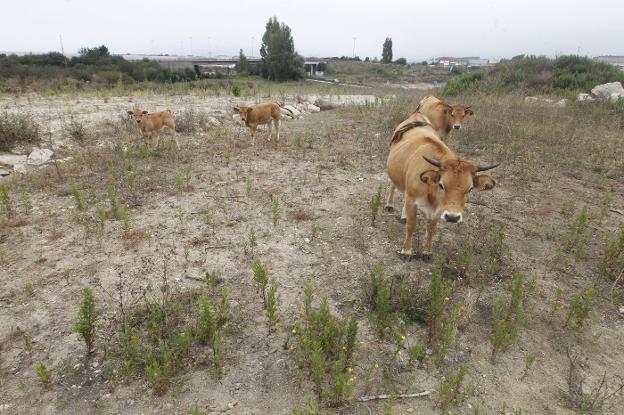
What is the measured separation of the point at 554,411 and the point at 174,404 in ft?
10.5

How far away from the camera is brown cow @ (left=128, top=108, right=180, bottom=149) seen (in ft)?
31.5

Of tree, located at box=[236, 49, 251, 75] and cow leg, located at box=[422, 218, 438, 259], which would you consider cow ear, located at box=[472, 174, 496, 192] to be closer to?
cow leg, located at box=[422, 218, 438, 259]

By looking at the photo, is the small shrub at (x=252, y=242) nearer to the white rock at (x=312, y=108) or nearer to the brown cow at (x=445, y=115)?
the brown cow at (x=445, y=115)

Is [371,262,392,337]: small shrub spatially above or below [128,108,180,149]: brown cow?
below

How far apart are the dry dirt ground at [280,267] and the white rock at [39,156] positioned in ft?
1.58

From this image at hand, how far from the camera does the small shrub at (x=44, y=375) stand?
317 cm

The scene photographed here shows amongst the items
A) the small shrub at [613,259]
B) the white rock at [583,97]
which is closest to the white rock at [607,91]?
the white rock at [583,97]

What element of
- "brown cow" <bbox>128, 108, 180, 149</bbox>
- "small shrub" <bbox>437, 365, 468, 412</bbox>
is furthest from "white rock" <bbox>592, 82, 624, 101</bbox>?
"small shrub" <bbox>437, 365, 468, 412</bbox>

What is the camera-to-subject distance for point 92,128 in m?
11.1

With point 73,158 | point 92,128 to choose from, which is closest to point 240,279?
point 73,158

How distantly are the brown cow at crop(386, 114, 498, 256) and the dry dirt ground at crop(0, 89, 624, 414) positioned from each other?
73cm

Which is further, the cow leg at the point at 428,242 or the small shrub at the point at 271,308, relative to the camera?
the cow leg at the point at 428,242

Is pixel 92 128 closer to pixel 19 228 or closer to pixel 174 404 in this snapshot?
pixel 19 228

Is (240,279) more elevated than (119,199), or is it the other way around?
(119,199)
